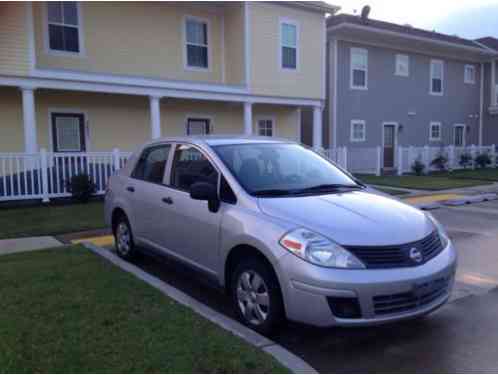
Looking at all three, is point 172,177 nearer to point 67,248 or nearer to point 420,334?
point 67,248

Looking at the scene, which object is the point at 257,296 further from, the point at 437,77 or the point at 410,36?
the point at 437,77

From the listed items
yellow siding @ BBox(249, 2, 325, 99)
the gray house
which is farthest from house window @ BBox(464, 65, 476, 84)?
yellow siding @ BBox(249, 2, 325, 99)

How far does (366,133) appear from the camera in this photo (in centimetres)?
2136

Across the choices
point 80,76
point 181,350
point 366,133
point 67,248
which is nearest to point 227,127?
point 80,76

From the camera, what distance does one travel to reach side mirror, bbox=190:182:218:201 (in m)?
4.11

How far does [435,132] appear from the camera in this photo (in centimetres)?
2428

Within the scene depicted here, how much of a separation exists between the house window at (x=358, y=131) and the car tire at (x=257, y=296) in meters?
17.9

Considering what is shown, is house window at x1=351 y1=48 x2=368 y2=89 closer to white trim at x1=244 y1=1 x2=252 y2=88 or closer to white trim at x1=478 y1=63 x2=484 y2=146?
white trim at x1=244 y1=1 x2=252 y2=88

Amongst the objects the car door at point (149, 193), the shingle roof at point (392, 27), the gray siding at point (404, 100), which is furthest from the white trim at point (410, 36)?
the car door at point (149, 193)

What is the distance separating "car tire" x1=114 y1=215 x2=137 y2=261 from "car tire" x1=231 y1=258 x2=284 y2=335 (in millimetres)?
2390

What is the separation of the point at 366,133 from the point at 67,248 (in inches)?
688

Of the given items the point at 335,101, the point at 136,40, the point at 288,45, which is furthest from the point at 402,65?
the point at 136,40

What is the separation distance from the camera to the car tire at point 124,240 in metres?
5.95

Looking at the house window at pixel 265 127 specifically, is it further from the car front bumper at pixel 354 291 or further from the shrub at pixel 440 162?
the car front bumper at pixel 354 291
